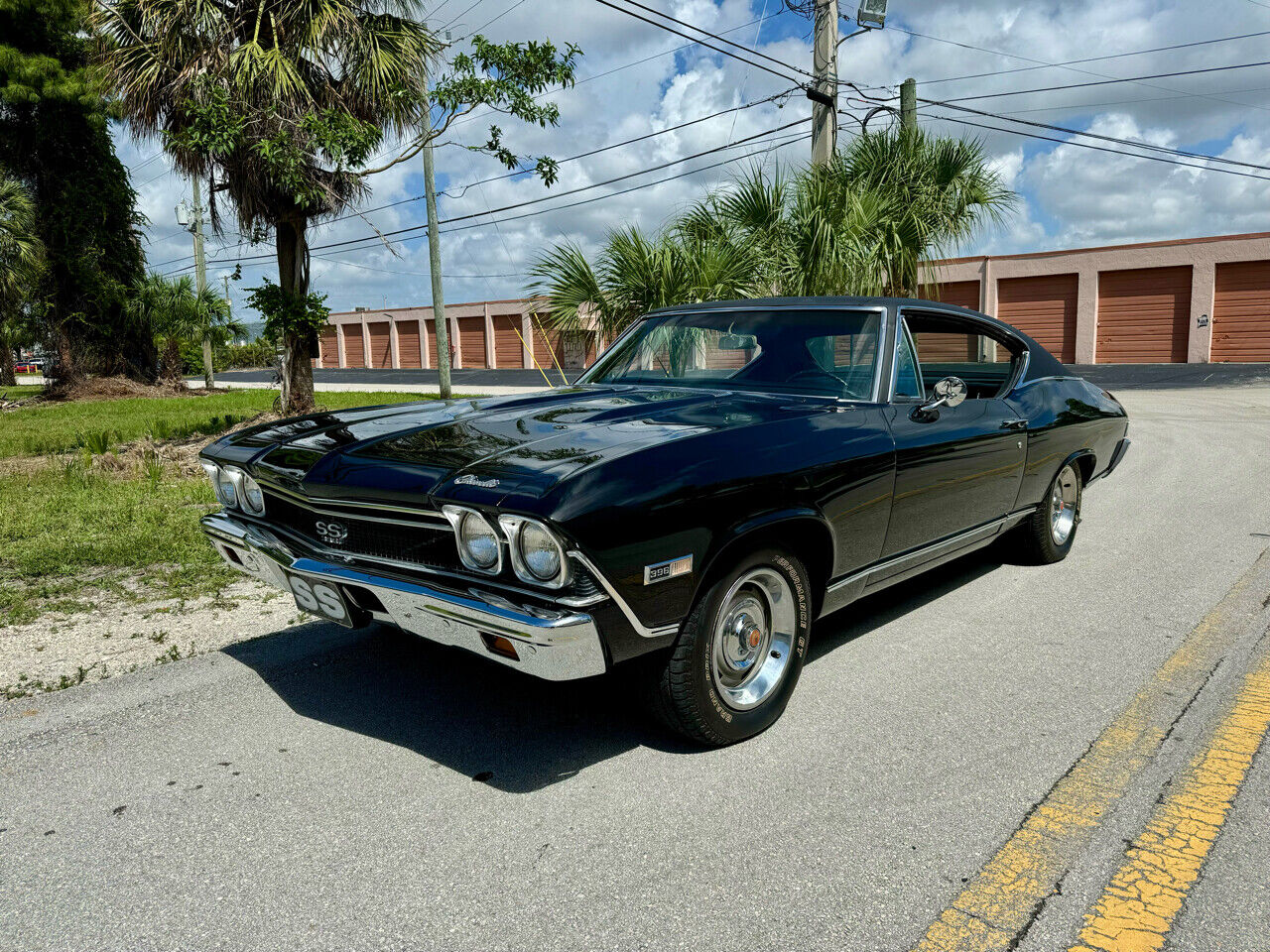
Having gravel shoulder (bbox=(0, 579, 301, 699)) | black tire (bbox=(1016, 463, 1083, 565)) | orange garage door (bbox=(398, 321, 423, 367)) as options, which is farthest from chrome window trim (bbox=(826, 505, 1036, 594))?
orange garage door (bbox=(398, 321, 423, 367))

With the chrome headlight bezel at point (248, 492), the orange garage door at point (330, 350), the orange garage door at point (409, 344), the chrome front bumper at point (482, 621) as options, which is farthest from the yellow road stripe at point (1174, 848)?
the orange garage door at point (330, 350)

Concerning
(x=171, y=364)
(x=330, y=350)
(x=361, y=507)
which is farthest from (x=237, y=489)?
(x=330, y=350)

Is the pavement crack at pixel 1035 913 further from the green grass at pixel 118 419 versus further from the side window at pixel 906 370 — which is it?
the green grass at pixel 118 419

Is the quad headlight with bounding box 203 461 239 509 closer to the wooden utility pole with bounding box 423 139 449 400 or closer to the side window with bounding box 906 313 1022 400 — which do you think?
the side window with bounding box 906 313 1022 400

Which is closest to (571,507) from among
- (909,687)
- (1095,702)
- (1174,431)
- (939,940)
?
(939,940)

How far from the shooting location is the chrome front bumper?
2.53 m

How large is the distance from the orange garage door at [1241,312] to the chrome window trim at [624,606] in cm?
3104

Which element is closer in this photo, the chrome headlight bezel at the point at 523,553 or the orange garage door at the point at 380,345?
the chrome headlight bezel at the point at 523,553

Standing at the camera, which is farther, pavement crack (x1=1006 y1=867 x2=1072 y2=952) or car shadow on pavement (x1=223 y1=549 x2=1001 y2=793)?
car shadow on pavement (x1=223 y1=549 x2=1001 y2=793)

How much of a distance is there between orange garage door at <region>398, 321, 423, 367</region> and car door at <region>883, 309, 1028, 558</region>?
1942 inches

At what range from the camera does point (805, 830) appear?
102 inches

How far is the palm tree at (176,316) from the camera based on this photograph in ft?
74.5

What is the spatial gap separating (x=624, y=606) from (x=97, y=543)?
15.2 feet

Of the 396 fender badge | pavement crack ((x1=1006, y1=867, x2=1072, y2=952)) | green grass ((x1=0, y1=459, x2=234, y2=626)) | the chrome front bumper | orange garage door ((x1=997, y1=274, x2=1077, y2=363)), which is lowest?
pavement crack ((x1=1006, y1=867, x2=1072, y2=952))
